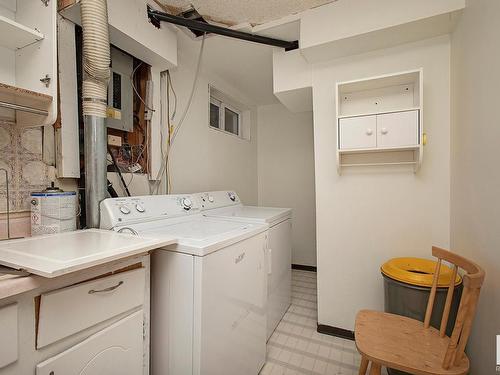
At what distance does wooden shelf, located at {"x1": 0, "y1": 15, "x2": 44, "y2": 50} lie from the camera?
1.00 metres

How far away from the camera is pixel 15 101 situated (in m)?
1.07

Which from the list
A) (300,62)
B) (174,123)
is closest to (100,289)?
(174,123)

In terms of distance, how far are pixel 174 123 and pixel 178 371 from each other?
1.88 m

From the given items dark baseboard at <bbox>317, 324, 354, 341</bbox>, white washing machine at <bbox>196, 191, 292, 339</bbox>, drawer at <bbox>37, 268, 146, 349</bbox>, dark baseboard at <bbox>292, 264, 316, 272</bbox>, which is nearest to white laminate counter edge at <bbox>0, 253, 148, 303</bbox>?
drawer at <bbox>37, 268, 146, 349</bbox>

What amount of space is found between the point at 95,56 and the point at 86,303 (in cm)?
122

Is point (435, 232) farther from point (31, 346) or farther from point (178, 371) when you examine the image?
point (31, 346)

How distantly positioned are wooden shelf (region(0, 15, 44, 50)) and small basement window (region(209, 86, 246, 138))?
71.3 inches

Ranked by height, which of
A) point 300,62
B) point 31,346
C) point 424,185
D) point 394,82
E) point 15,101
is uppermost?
point 300,62

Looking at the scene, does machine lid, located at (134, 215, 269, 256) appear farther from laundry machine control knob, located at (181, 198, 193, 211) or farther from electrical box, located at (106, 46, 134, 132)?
electrical box, located at (106, 46, 134, 132)

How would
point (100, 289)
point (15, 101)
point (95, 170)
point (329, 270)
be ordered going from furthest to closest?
point (329, 270) → point (95, 170) → point (15, 101) → point (100, 289)

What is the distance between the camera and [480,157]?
124 cm

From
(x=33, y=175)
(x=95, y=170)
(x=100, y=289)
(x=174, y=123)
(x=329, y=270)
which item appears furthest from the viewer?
(x=174, y=123)

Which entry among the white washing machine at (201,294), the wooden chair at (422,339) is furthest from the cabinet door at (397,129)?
the white washing machine at (201,294)

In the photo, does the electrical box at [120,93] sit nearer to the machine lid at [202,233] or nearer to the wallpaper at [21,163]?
the wallpaper at [21,163]
